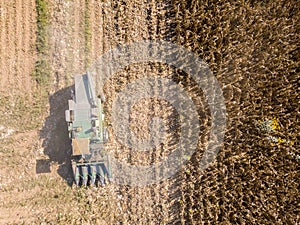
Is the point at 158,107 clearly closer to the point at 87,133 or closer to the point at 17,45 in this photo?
the point at 87,133

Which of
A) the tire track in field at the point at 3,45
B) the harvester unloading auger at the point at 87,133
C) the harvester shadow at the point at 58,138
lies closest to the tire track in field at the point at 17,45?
the tire track in field at the point at 3,45

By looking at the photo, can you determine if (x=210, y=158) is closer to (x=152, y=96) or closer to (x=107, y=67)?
(x=152, y=96)

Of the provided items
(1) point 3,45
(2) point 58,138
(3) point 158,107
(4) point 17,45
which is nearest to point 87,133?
(2) point 58,138

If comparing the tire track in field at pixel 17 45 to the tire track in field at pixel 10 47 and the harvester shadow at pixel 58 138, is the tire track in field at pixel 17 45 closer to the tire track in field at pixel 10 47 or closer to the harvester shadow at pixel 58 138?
the tire track in field at pixel 10 47

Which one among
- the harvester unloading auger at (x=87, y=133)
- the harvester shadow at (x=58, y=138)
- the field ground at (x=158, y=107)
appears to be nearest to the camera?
the harvester unloading auger at (x=87, y=133)

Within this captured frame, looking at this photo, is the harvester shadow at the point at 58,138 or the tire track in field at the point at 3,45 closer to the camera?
the harvester shadow at the point at 58,138

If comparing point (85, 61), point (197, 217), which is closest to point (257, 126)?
point (197, 217)
